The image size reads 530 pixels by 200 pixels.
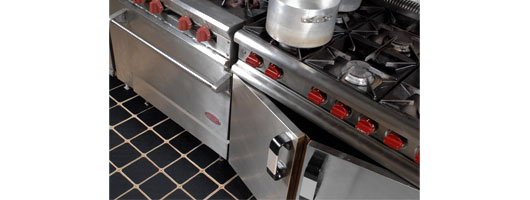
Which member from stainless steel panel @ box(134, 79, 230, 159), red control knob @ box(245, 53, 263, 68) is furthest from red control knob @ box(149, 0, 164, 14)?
red control knob @ box(245, 53, 263, 68)

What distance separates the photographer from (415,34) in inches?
64.1

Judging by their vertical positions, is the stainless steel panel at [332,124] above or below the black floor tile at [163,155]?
above

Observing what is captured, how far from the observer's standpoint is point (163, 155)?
2123 mm

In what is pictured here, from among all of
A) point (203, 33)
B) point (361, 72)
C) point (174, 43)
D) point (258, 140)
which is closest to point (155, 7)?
point (174, 43)

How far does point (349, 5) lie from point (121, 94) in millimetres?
1379

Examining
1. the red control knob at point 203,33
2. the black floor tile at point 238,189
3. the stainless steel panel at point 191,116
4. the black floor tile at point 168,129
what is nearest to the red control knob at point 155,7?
the red control knob at point 203,33

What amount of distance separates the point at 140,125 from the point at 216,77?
69 cm

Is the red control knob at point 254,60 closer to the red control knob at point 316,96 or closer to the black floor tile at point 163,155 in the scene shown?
the red control knob at point 316,96

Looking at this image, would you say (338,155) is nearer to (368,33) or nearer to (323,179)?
(323,179)

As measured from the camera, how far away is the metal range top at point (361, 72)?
129cm

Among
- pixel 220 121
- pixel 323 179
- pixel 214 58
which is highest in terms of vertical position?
pixel 214 58

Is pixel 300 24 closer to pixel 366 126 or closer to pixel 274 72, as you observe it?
pixel 274 72

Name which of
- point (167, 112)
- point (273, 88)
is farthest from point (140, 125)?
point (273, 88)

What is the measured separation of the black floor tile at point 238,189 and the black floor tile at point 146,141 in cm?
44
